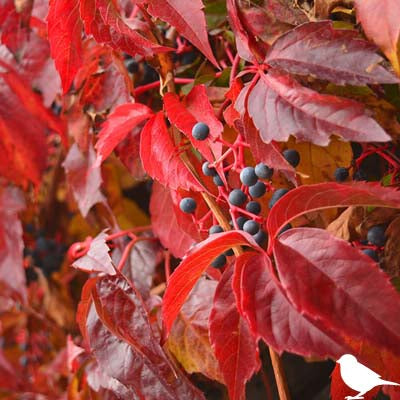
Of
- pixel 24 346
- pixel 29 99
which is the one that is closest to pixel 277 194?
pixel 29 99

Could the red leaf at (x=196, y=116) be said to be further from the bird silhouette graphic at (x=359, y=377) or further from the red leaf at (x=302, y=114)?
the bird silhouette graphic at (x=359, y=377)

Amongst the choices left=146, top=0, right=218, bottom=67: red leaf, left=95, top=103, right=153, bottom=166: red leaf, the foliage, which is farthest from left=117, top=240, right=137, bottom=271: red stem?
left=146, top=0, right=218, bottom=67: red leaf

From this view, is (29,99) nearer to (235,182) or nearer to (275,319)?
(235,182)

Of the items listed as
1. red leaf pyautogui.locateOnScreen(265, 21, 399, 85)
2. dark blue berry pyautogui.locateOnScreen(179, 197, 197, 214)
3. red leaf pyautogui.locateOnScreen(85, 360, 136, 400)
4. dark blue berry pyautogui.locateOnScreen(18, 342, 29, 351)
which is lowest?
dark blue berry pyautogui.locateOnScreen(18, 342, 29, 351)

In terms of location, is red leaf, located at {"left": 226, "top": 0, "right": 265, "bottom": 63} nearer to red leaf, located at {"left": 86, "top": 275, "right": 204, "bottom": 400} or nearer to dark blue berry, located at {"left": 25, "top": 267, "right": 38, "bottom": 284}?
red leaf, located at {"left": 86, "top": 275, "right": 204, "bottom": 400}

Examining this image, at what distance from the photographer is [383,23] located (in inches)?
12.4

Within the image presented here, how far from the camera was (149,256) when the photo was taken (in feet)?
1.81

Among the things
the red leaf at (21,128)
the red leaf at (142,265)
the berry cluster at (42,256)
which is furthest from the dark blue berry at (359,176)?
the berry cluster at (42,256)

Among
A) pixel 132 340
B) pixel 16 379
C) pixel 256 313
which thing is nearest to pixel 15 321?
pixel 16 379

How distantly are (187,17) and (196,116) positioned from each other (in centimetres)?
7

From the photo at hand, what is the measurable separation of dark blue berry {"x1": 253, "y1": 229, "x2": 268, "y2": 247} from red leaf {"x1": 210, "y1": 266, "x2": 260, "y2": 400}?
0.12 feet

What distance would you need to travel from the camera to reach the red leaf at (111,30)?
401 mm

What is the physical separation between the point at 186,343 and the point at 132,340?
0.24 ft

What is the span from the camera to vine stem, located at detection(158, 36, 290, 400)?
1.27 ft
